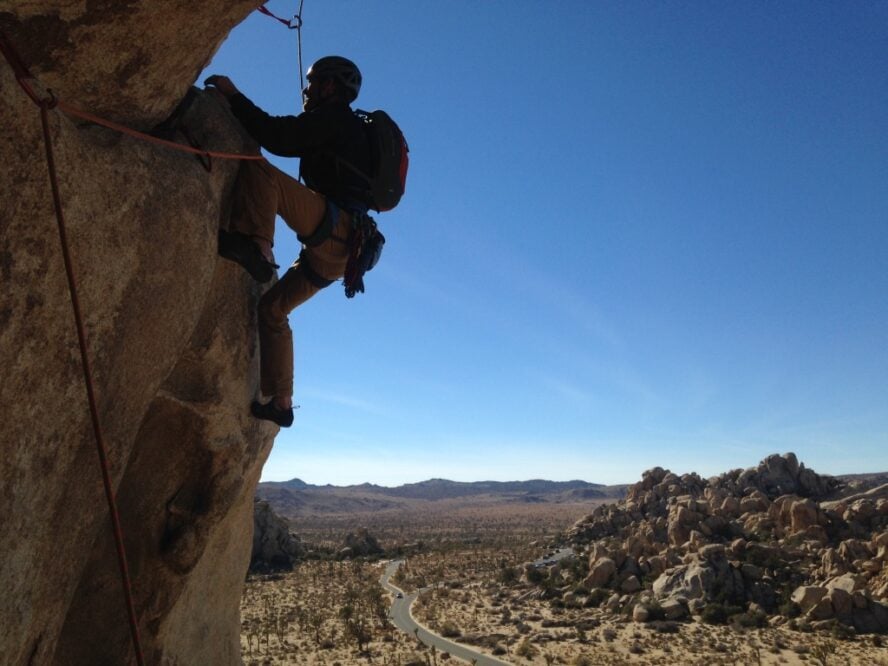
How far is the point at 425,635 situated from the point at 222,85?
29.0 meters

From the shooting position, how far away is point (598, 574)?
38.6 m

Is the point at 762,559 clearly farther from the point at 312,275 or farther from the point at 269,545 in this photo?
the point at 312,275

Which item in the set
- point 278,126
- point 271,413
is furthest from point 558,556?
point 278,126

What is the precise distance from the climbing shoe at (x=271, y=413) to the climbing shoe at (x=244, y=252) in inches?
59.0

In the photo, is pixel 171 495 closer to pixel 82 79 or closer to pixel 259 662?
pixel 82 79

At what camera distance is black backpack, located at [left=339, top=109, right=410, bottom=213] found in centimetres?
550

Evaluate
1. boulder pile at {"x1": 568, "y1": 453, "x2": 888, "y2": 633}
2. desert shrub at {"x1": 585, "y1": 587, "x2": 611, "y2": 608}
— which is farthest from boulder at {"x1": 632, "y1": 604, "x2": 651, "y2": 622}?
desert shrub at {"x1": 585, "y1": 587, "x2": 611, "y2": 608}

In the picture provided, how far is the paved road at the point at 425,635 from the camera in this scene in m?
25.0

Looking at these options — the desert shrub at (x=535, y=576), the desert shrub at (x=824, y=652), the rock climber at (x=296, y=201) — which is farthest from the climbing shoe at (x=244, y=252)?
the desert shrub at (x=535, y=576)

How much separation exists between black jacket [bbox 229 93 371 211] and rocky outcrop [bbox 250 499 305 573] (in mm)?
47346

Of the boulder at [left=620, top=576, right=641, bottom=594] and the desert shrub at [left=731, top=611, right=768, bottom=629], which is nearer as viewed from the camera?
the desert shrub at [left=731, top=611, right=768, bottom=629]

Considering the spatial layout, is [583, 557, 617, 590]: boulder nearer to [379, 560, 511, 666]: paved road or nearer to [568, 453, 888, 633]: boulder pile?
[568, 453, 888, 633]: boulder pile

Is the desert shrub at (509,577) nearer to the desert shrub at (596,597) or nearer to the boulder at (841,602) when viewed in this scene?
the desert shrub at (596,597)

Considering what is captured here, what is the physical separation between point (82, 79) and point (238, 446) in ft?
10.6
